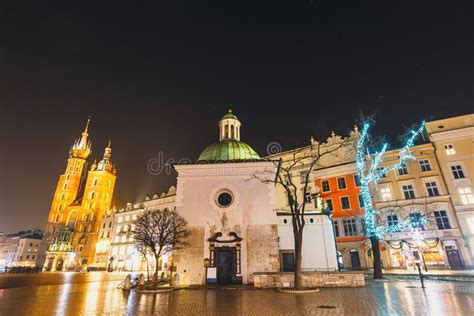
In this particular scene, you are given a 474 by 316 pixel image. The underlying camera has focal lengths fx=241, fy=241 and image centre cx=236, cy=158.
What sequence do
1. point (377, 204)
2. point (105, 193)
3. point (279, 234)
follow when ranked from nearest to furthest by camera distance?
point (279, 234)
point (377, 204)
point (105, 193)

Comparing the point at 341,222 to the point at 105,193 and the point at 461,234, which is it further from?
the point at 105,193

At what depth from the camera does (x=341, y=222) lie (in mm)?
33062

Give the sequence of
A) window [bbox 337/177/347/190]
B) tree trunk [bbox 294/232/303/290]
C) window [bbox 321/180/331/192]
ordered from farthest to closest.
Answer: window [bbox 321/180/331/192] < window [bbox 337/177/347/190] < tree trunk [bbox 294/232/303/290]

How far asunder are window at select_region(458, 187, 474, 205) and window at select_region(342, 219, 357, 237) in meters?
11.9

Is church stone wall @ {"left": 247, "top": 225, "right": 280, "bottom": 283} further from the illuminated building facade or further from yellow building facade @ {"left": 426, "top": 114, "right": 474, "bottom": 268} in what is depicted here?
yellow building facade @ {"left": 426, "top": 114, "right": 474, "bottom": 268}

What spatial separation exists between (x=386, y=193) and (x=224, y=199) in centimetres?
2421

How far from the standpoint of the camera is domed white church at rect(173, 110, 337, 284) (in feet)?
60.0

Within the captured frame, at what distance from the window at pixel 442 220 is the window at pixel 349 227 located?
29.2 ft

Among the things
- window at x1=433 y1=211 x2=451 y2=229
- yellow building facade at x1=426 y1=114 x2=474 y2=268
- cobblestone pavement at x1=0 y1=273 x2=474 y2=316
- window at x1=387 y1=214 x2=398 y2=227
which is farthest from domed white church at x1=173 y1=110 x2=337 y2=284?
yellow building facade at x1=426 y1=114 x2=474 y2=268

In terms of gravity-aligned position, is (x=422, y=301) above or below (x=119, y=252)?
below

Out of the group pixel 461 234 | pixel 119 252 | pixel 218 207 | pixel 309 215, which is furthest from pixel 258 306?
pixel 119 252

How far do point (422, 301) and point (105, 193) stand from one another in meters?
89.1

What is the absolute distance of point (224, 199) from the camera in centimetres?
2034

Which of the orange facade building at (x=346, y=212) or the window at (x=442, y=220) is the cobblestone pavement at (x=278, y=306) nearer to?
the orange facade building at (x=346, y=212)
